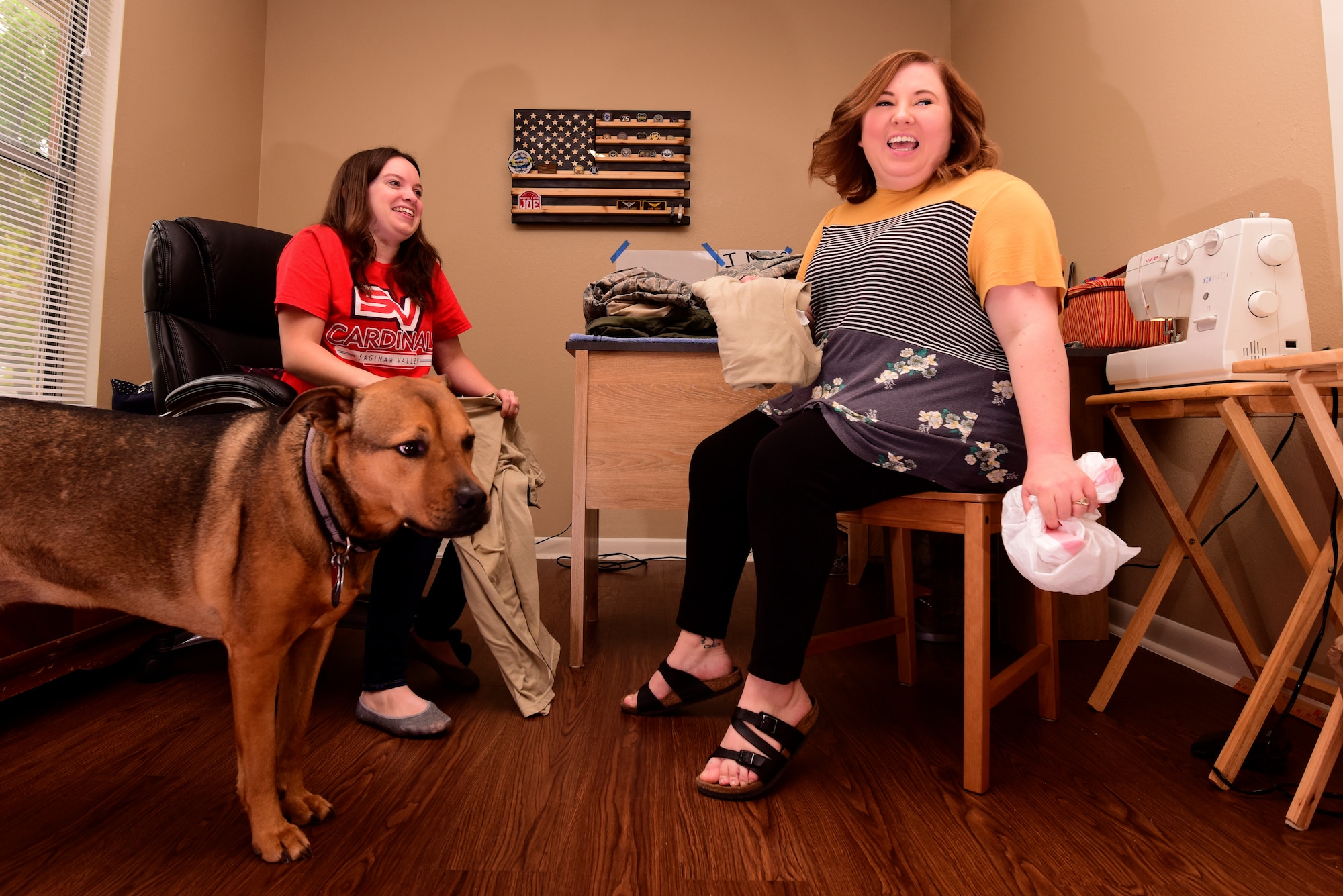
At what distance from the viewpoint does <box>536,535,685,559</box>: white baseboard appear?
3721 millimetres

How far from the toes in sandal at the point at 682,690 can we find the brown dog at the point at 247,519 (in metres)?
0.64

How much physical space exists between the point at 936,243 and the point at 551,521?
109 inches

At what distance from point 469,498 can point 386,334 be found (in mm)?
819

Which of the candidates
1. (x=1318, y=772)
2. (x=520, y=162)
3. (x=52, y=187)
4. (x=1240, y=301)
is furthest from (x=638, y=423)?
(x=520, y=162)

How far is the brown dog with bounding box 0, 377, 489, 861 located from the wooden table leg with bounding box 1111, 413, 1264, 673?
136cm

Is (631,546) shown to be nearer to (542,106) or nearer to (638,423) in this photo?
(638,423)

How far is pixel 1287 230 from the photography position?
4.70ft

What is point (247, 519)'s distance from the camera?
109 cm

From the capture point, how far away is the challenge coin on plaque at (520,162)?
12.0 ft

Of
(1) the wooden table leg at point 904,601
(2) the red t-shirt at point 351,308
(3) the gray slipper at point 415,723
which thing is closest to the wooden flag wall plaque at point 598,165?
(2) the red t-shirt at point 351,308

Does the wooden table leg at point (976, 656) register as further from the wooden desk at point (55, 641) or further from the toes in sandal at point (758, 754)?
the wooden desk at point (55, 641)

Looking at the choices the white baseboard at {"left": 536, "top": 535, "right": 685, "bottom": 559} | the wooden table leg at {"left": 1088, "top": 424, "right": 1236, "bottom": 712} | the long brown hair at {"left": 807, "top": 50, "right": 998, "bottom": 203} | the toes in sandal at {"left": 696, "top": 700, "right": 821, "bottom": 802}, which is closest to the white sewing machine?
the wooden table leg at {"left": 1088, "top": 424, "right": 1236, "bottom": 712}

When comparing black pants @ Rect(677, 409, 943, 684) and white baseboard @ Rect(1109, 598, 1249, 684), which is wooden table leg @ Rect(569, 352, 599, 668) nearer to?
black pants @ Rect(677, 409, 943, 684)

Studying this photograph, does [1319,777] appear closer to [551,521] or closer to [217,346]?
[217,346]
